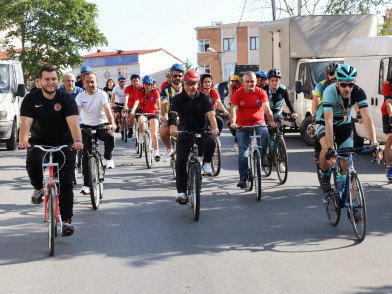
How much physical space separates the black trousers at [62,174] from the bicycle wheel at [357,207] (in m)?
2.87

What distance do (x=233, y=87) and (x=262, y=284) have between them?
11.6 metres

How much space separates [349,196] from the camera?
719 cm

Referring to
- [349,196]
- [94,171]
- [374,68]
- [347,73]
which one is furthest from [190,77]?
[374,68]

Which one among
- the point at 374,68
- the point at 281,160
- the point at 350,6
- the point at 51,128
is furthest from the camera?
the point at 350,6

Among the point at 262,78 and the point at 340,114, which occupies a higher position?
the point at 262,78

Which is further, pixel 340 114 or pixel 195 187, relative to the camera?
pixel 195 187

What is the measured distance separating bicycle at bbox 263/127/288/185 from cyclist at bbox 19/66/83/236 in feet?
15.3

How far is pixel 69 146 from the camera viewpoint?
712cm

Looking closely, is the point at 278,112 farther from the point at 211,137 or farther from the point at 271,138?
the point at 211,137

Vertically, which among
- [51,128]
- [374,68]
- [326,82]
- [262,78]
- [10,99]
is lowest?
[51,128]

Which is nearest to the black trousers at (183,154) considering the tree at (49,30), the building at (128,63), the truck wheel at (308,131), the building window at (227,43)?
the truck wheel at (308,131)

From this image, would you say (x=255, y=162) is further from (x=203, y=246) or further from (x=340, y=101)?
(x=203, y=246)

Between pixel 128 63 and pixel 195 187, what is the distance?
3653 inches

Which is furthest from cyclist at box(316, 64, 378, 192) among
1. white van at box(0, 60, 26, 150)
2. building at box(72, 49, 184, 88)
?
building at box(72, 49, 184, 88)
